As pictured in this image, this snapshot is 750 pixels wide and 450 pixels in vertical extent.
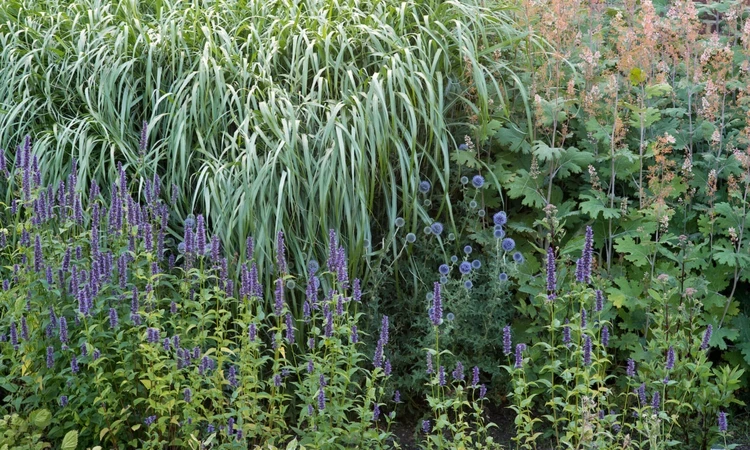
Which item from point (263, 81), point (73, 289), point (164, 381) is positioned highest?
point (263, 81)

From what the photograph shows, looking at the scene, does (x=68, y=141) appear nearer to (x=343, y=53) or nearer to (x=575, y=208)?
(x=343, y=53)

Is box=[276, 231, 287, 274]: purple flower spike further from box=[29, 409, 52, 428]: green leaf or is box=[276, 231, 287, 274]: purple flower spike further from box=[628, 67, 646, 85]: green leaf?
box=[628, 67, 646, 85]: green leaf

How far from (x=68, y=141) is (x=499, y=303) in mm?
2095

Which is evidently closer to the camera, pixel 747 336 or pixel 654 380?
pixel 654 380

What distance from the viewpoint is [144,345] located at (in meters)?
2.62

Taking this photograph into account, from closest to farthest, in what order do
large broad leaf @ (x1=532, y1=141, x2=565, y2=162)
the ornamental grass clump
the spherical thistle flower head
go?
the ornamental grass clump
the spherical thistle flower head
large broad leaf @ (x1=532, y1=141, x2=565, y2=162)

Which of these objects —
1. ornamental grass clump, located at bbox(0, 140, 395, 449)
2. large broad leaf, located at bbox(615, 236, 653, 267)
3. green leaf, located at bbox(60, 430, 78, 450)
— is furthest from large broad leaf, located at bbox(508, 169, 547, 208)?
green leaf, located at bbox(60, 430, 78, 450)

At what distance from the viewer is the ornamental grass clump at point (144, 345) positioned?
2.68 meters

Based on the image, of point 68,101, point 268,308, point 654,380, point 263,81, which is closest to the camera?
point 654,380

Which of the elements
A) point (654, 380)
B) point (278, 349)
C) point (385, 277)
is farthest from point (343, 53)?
point (654, 380)

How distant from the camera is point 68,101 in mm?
4168

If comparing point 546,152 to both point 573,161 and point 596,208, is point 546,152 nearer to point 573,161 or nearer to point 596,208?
point 573,161

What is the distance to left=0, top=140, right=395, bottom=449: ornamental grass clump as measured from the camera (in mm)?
2678

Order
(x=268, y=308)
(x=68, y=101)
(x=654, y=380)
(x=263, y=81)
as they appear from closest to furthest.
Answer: (x=654, y=380) < (x=268, y=308) < (x=263, y=81) < (x=68, y=101)
